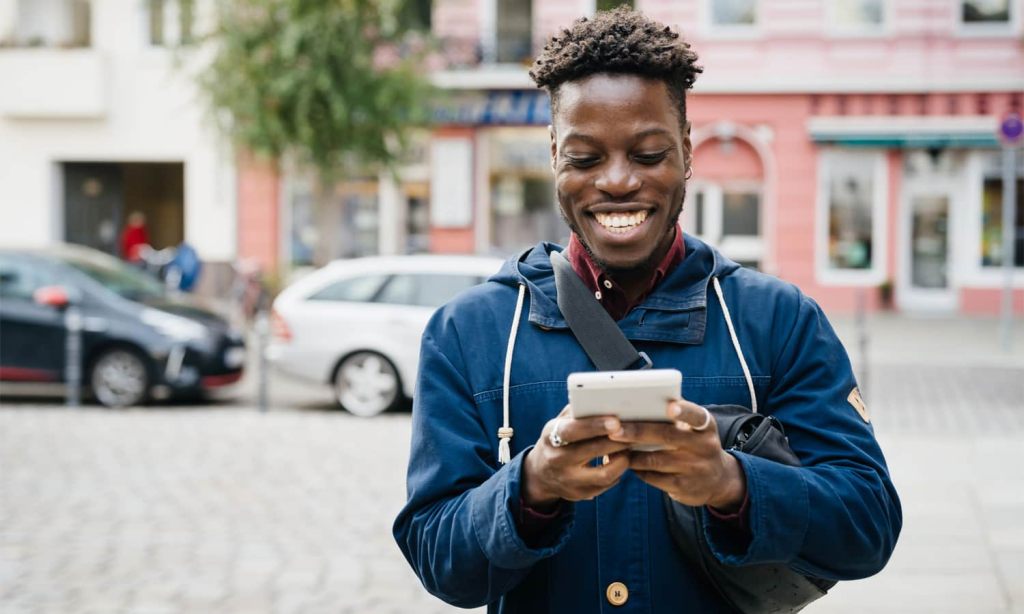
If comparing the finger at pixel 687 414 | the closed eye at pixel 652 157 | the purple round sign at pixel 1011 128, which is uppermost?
the purple round sign at pixel 1011 128

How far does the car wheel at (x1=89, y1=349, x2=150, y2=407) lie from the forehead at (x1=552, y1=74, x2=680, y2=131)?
38.1 feet

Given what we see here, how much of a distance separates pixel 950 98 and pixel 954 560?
1882 centimetres

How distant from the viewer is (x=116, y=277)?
13.8 m

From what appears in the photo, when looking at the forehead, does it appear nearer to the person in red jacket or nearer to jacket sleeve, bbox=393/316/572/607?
jacket sleeve, bbox=393/316/572/607

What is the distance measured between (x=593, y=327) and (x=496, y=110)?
23.7 m

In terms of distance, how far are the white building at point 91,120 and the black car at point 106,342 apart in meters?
12.8

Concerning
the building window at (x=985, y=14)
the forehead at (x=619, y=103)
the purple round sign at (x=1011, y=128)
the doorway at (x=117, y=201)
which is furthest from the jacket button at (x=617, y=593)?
the doorway at (x=117, y=201)

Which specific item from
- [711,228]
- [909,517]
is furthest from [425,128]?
[909,517]

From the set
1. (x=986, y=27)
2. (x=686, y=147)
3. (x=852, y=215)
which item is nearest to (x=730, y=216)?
(x=852, y=215)

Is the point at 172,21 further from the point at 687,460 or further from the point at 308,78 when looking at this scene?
the point at 687,460

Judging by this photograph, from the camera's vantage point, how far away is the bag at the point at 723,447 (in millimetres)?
1949

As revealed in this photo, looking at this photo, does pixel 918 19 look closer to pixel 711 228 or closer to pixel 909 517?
pixel 711 228

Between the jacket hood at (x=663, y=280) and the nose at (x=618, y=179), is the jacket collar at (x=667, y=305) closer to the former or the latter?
the jacket hood at (x=663, y=280)

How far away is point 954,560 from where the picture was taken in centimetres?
681
